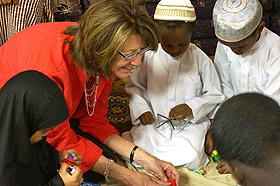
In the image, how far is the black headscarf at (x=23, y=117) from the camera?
1169 millimetres

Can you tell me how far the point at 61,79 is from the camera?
5.04 ft

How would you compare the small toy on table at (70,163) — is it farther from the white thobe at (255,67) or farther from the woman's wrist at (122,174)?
the white thobe at (255,67)

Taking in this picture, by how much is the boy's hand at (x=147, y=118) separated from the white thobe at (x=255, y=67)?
1.63 feet

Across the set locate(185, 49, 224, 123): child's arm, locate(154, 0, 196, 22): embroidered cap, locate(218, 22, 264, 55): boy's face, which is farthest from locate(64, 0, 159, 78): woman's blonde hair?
locate(185, 49, 224, 123): child's arm

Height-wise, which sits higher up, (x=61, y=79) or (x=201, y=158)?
(x=61, y=79)

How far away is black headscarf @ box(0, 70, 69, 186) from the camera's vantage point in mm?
1169

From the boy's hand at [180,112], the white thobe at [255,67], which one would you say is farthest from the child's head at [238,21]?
the boy's hand at [180,112]

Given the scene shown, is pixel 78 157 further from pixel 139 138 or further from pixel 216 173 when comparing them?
pixel 216 173

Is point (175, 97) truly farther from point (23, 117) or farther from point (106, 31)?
point (23, 117)

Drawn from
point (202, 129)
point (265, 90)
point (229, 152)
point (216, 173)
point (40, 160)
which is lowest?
point (216, 173)

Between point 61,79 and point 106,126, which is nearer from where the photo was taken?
point 61,79

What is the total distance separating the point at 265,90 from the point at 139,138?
79 centimetres

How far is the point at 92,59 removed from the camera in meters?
1.51

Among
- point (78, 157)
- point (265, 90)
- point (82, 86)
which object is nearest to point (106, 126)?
point (82, 86)
